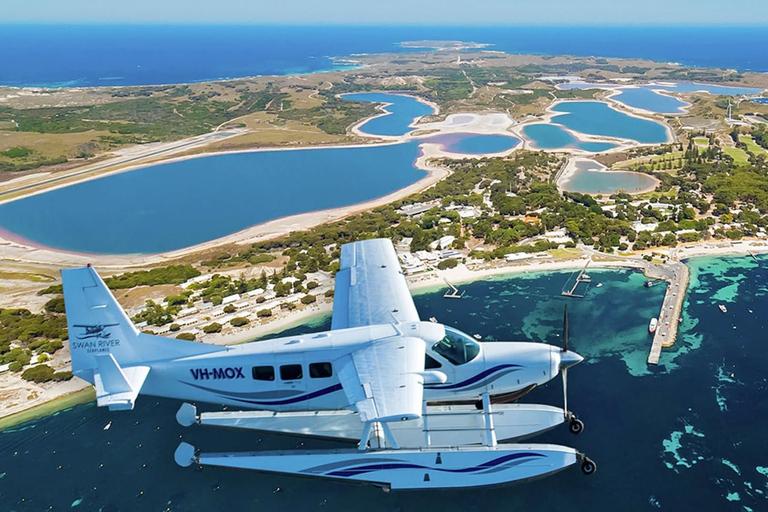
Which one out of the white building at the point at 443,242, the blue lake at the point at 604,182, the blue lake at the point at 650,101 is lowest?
the white building at the point at 443,242

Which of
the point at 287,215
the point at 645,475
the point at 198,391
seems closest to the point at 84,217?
the point at 287,215

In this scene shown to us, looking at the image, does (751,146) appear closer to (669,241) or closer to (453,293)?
(669,241)

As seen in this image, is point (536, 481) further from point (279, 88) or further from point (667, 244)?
point (279, 88)

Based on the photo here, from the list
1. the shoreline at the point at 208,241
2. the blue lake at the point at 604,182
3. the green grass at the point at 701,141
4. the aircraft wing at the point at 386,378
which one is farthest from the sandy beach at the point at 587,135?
the aircraft wing at the point at 386,378

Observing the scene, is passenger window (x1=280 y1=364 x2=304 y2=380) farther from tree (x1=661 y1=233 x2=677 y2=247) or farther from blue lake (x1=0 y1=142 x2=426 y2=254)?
tree (x1=661 y1=233 x2=677 y2=247)

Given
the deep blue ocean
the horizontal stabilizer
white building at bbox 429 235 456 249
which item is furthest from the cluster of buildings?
the horizontal stabilizer

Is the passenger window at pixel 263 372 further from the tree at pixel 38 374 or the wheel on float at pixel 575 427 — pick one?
the tree at pixel 38 374

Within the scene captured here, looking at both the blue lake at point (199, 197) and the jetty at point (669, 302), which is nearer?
the jetty at point (669, 302)

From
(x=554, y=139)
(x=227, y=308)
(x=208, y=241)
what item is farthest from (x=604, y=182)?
(x=227, y=308)
